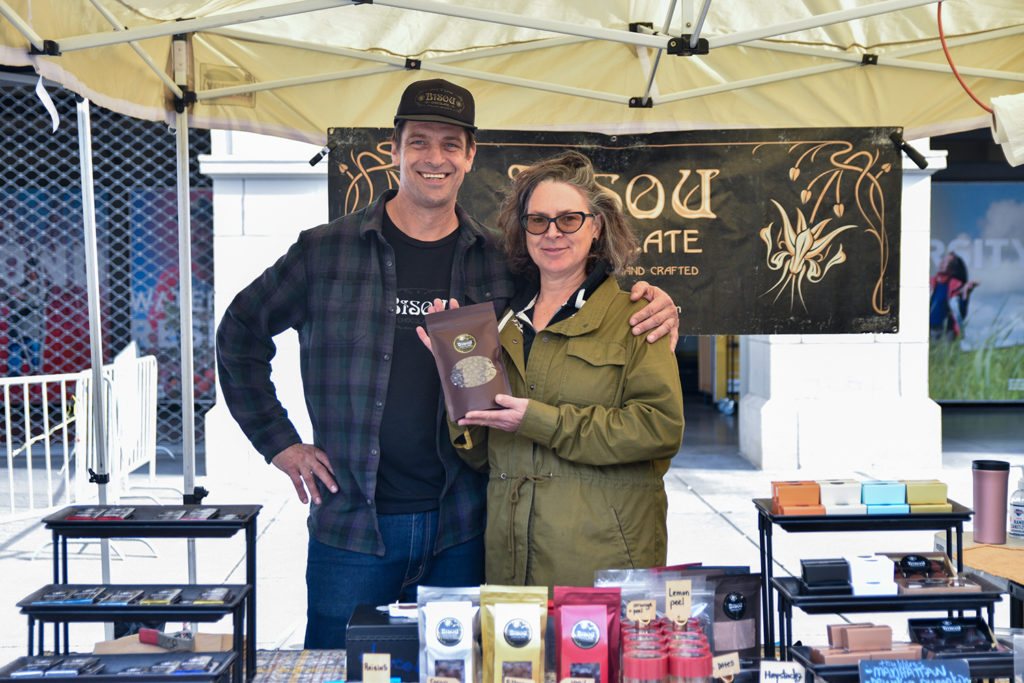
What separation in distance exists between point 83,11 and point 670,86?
2.26 m

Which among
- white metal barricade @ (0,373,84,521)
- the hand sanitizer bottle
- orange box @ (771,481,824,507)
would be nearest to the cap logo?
orange box @ (771,481,824,507)

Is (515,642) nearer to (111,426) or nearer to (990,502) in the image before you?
(990,502)

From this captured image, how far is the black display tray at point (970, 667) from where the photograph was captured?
183cm

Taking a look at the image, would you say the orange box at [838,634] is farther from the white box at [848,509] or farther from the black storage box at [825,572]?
the white box at [848,509]

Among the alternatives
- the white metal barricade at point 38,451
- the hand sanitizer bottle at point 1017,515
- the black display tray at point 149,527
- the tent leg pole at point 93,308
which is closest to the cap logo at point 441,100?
the black display tray at point 149,527

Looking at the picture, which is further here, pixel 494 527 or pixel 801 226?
pixel 801 226

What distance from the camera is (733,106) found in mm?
3943

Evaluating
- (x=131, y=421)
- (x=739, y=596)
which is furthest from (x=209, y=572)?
(x=739, y=596)

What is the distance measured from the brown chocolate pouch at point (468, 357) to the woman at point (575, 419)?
0.12 feet

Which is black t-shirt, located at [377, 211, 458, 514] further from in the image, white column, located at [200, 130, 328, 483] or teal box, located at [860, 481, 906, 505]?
white column, located at [200, 130, 328, 483]

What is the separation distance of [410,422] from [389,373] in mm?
155

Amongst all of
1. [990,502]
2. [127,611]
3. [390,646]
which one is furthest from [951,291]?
[127,611]

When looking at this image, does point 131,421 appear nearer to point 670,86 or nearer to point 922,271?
point 670,86

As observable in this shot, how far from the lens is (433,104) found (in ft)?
8.40
